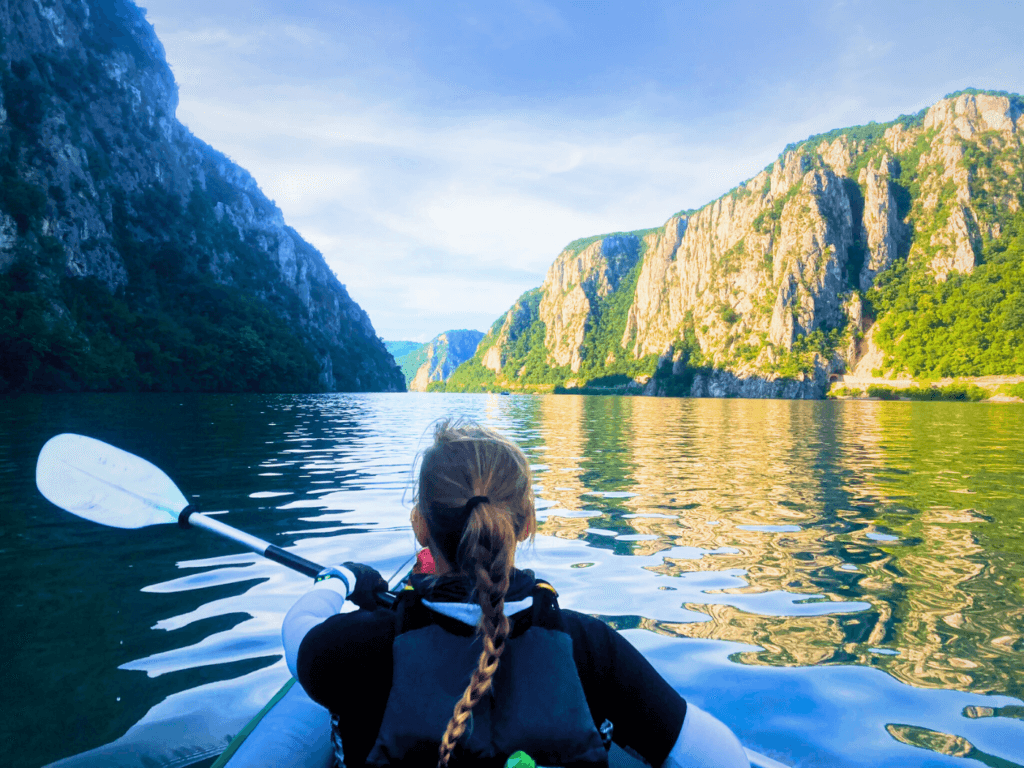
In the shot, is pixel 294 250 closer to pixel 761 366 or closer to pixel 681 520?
pixel 761 366

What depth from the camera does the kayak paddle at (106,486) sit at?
4352 millimetres

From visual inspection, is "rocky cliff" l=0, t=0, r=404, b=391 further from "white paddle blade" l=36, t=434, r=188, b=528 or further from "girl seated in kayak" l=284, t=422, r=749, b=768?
"girl seated in kayak" l=284, t=422, r=749, b=768

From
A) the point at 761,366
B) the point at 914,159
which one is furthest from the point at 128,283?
the point at 914,159

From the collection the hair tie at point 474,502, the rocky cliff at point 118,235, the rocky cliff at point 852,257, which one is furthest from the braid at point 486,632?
the rocky cliff at point 852,257

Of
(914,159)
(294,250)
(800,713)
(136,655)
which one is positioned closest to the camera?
(800,713)

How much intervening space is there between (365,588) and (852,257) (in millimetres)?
151514

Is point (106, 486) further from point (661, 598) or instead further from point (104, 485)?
point (661, 598)

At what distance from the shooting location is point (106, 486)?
4.55 meters

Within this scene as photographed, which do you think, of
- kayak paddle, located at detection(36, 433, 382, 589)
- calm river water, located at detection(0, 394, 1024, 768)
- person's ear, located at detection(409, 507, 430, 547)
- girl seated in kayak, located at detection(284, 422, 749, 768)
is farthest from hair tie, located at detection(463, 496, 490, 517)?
kayak paddle, located at detection(36, 433, 382, 589)

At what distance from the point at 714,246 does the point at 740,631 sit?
167961 mm

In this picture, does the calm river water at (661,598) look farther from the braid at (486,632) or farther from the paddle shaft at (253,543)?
the paddle shaft at (253,543)

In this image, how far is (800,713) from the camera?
3.56 metres

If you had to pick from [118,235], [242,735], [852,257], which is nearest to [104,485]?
[242,735]

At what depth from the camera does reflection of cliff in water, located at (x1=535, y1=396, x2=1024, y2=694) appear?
4.50 metres
